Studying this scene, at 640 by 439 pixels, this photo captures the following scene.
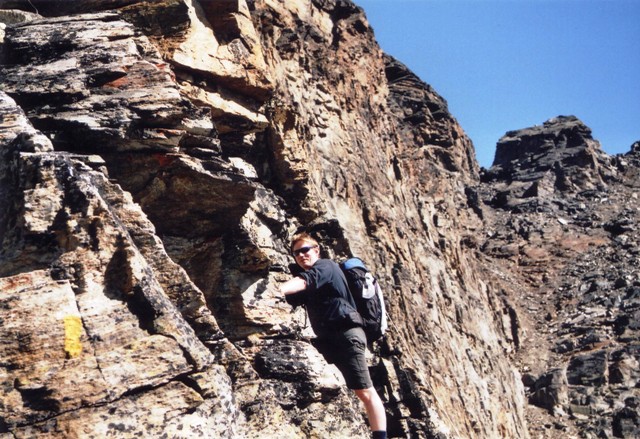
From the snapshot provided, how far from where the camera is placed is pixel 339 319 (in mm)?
8734

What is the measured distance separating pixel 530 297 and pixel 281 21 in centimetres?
4363

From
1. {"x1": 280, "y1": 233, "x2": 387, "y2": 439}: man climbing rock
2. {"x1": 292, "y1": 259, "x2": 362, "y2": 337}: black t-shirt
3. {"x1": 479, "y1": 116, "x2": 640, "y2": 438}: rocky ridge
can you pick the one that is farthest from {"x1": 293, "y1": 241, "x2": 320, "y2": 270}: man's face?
{"x1": 479, "y1": 116, "x2": 640, "y2": 438}: rocky ridge

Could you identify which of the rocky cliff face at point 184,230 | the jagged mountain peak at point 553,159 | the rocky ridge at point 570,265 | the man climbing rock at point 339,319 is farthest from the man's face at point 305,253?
the jagged mountain peak at point 553,159

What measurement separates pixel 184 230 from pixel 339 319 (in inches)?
146

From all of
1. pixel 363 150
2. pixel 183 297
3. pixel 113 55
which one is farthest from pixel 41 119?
pixel 363 150

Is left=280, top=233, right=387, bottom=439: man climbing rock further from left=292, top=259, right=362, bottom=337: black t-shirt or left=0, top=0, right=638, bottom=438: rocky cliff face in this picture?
left=0, top=0, right=638, bottom=438: rocky cliff face

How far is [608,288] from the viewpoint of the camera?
5838 cm

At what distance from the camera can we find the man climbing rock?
871 cm

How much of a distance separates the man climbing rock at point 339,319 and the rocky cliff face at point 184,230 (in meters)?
1.26

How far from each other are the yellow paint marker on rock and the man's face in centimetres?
304

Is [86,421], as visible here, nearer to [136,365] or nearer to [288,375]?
[136,365]

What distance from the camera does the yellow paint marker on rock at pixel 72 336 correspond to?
6676mm

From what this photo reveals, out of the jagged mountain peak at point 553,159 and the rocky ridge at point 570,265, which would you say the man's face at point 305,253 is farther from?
the jagged mountain peak at point 553,159

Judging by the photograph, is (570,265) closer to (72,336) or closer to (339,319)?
(339,319)
